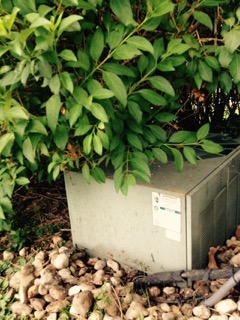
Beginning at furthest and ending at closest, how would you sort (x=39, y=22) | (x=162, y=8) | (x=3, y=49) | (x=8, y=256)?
(x=8, y=256)
(x=162, y=8)
(x=3, y=49)
(x=39, y=22)

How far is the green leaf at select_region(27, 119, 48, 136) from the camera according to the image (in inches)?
52.9

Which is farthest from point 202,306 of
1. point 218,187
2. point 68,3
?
point 68,3

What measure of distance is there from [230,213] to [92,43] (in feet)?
4.56

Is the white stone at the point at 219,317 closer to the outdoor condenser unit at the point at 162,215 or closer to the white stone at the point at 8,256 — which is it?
the outdoor condenser unit at the point at 162,215

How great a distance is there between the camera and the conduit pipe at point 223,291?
1554 mm

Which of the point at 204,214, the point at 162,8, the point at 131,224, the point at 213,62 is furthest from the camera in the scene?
the point at 131,224

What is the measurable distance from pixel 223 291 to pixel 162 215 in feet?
1.45

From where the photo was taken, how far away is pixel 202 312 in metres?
1.63

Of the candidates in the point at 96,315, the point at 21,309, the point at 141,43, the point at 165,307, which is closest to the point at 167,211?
the point at 165,307

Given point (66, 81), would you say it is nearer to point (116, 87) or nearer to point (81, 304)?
point (116, 87)

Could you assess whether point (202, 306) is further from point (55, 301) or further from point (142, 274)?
point (55, 301)

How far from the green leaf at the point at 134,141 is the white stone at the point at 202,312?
2.65ft

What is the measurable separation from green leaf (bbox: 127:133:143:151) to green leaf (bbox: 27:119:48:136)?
38 cm

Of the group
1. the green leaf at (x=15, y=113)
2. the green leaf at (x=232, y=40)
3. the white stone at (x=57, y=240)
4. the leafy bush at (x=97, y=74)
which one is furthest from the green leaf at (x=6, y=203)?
the green leaf at (x=232, y=40)
